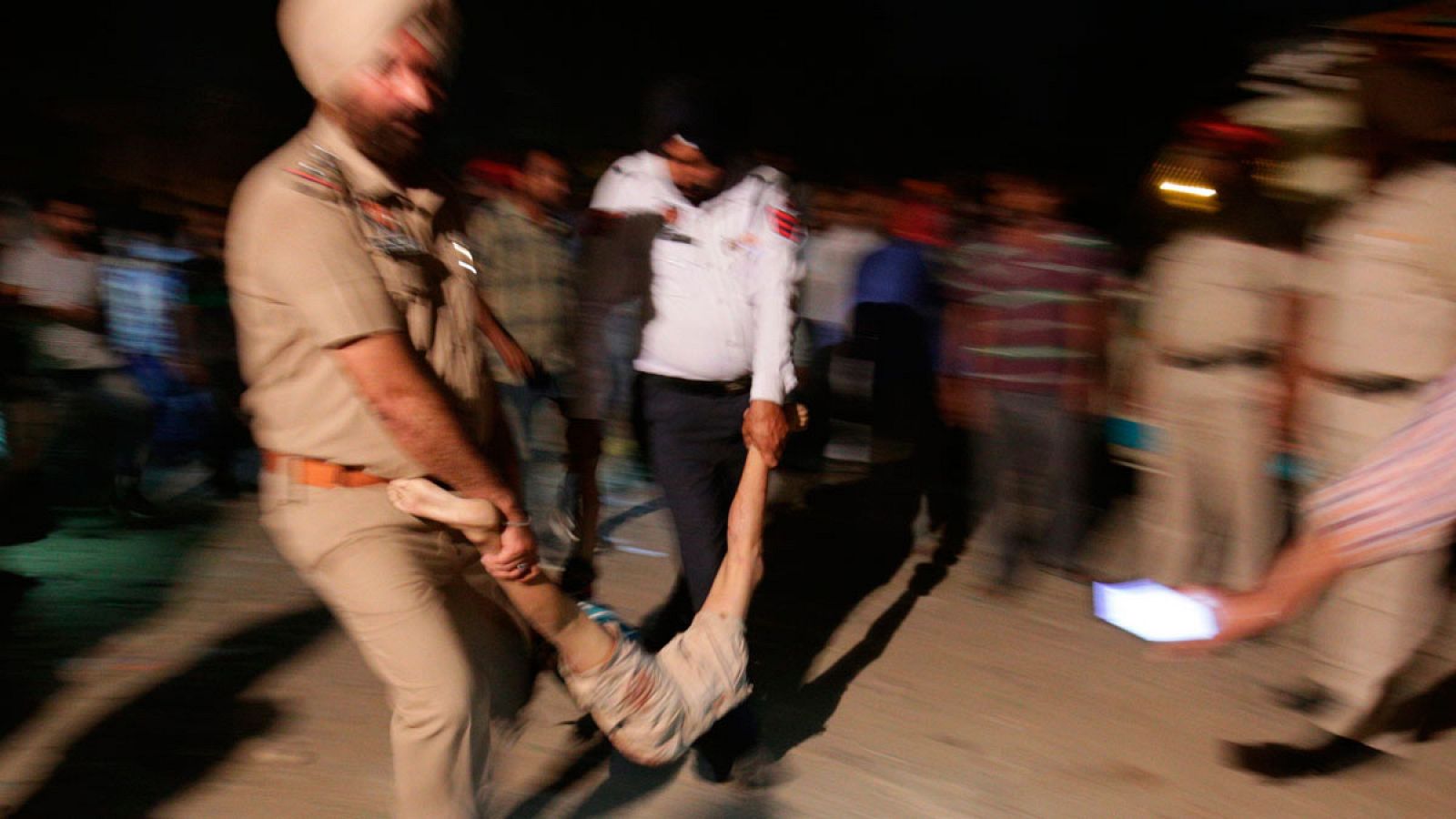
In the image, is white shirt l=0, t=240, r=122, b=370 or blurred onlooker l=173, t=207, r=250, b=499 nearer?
white shirt l=0, t=240, r=122, b=370

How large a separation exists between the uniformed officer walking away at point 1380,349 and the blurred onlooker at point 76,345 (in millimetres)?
5474

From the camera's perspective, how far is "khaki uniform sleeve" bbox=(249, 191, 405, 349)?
231 centimetres

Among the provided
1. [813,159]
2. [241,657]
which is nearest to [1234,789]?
[241,657]

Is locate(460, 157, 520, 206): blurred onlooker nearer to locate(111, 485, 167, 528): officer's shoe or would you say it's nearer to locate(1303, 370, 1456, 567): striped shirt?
locate(111, 485, 167, 528): officer's shoe

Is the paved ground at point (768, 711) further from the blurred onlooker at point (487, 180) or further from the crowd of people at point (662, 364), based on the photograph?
the blurred onlooker at point (487, 180)

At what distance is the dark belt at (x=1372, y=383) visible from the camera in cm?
373

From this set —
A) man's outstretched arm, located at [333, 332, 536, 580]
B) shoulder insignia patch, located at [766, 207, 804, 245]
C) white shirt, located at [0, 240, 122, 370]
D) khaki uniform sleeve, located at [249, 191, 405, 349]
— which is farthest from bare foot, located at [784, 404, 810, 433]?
white shirt, located at [0, 240, 122, 370]

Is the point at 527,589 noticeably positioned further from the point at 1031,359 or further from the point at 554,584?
the point at 1031,359

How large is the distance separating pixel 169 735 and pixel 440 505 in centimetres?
218

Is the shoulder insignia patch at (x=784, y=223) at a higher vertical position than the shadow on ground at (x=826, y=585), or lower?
higher

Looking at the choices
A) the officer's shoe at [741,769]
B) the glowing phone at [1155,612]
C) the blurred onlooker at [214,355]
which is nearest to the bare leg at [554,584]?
the officer's shoe at [741,769]

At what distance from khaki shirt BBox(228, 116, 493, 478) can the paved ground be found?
3.74 ft

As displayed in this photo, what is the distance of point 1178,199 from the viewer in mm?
5281

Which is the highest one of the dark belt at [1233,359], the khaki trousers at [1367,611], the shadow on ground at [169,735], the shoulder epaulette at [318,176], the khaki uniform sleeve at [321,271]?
the shoulder epaulette at [318,176]
